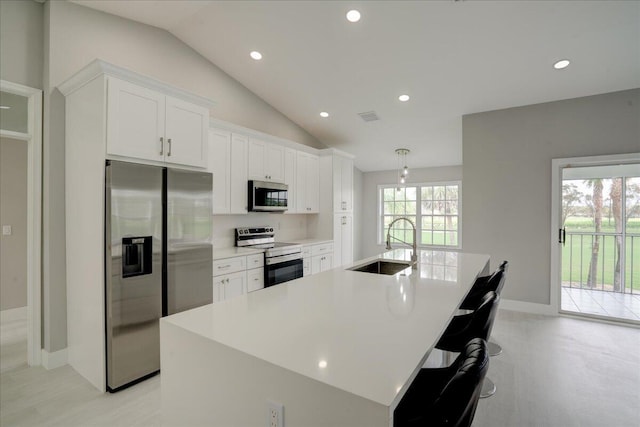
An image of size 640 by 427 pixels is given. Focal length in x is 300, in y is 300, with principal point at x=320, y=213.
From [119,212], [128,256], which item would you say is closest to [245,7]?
[119,212]

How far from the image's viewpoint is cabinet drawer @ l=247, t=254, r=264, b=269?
11.9 ft

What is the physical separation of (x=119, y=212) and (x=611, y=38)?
4.77m

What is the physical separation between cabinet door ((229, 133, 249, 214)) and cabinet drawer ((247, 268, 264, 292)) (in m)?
0.82

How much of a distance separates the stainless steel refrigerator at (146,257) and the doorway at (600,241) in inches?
177

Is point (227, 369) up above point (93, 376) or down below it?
above

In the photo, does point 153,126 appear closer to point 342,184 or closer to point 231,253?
point 231,253

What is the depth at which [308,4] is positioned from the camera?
301cm

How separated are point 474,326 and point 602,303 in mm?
4435

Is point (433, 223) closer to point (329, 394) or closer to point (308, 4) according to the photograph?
point (308, 4)

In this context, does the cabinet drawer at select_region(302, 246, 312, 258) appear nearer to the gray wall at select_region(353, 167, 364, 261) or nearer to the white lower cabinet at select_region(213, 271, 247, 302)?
the white lower cabinet at select_region(213, 271, 247, 302)

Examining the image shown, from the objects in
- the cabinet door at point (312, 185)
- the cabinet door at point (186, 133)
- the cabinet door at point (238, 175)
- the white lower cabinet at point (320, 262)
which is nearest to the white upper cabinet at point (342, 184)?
the cabinet door at point (312, 185)

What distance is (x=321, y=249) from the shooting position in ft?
16.6

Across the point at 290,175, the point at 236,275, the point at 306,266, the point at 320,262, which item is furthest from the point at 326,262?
the point at 236,275

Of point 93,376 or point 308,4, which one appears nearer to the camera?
point 93,376
